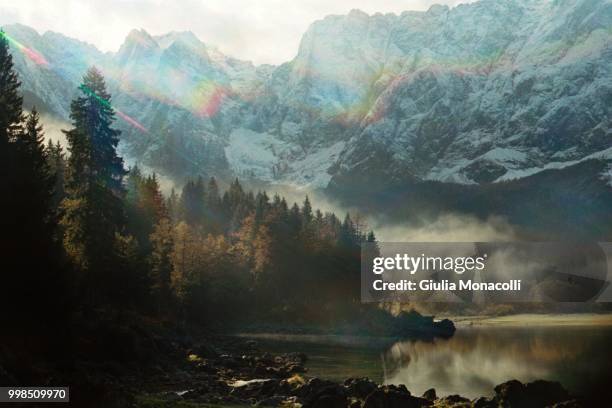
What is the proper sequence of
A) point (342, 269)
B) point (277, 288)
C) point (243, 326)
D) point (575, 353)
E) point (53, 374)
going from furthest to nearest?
point (342, 269), point (277, 288), point (243, 326), point (575, 353), point (53, 374)

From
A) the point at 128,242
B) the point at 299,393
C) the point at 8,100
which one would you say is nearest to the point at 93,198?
the point at 128,242

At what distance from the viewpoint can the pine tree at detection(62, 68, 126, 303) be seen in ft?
194

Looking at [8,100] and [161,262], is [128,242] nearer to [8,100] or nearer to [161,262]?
[161,262]

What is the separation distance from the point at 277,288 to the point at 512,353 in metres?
53.1

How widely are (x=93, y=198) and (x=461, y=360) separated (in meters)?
Answer: 41.1

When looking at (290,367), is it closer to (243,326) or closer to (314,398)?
(314,398)

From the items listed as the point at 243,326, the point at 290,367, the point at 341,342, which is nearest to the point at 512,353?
the point at 341,342

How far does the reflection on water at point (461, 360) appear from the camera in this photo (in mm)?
55281

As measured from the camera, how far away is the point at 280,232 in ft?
413

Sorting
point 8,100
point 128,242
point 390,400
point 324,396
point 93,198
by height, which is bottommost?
point 390,400

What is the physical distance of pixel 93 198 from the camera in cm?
6162

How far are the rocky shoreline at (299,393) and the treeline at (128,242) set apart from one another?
7879 mm

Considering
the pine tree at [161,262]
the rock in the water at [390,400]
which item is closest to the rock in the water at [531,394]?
the rock in the water at [390,400]

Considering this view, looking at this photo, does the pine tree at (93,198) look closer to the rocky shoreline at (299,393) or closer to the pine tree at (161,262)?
the rocky shoreline at (299,393)
